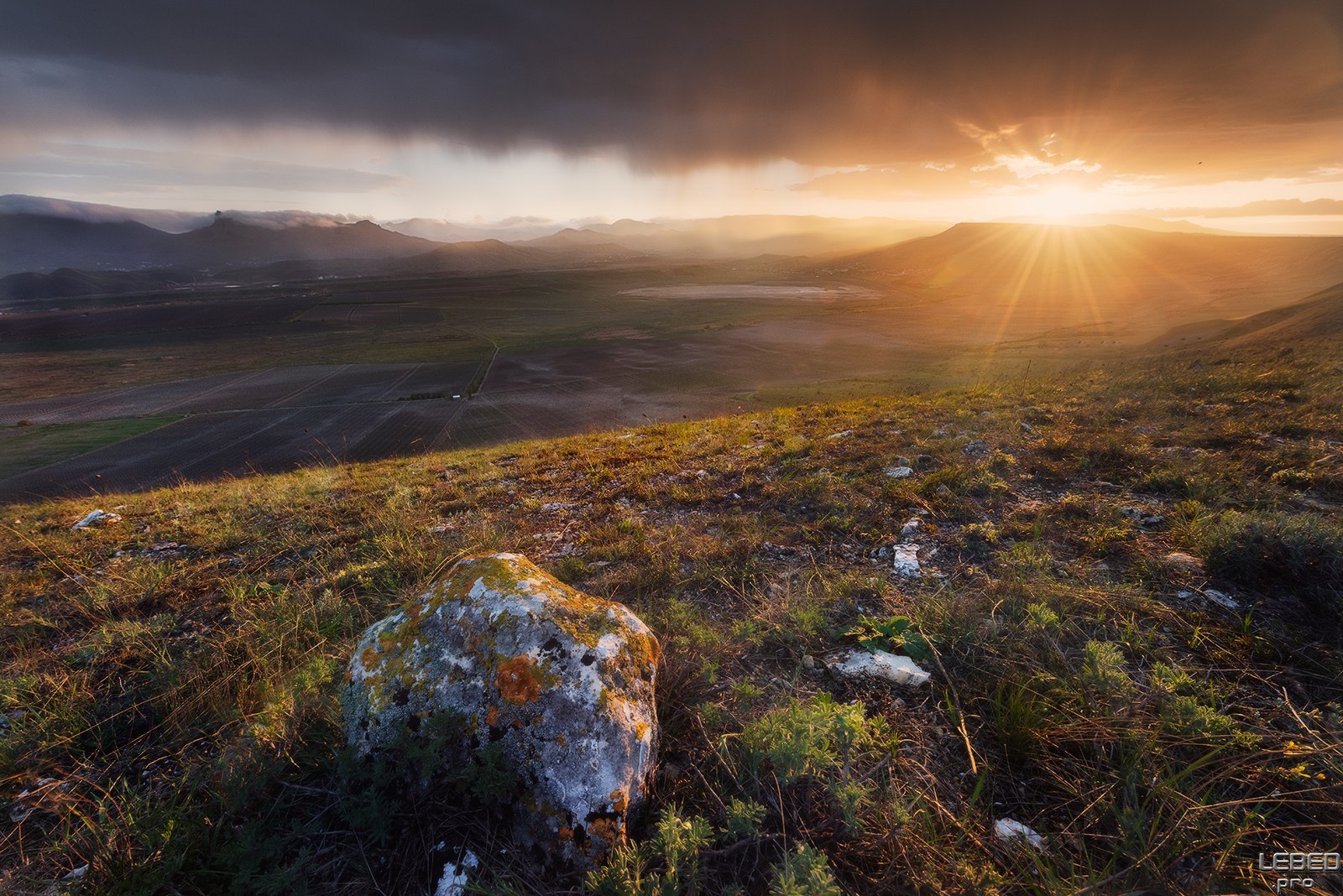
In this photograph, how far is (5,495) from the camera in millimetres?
22641

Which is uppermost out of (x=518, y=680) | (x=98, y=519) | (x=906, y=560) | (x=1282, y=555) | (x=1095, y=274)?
(x=1095, y=274)

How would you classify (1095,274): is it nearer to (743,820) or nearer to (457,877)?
(743,820)

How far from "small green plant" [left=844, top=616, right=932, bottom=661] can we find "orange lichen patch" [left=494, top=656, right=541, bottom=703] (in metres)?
2.19

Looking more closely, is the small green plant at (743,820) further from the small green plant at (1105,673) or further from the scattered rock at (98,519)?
the scattered rock at (98,519)

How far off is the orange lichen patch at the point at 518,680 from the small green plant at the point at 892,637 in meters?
2.19

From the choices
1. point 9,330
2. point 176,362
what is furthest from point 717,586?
point 9,330

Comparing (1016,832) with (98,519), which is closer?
(1016,832)

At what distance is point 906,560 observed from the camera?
15.5 ft

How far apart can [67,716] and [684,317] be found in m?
89.1

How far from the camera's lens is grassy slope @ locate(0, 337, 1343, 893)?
6.91 feet

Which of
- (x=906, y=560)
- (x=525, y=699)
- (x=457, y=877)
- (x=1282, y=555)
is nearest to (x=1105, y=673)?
(x=906, y=560)

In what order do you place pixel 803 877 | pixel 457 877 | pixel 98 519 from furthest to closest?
pixel 98 519, pixel 457 877, pixel 803 877

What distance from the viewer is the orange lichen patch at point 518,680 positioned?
7.89ft

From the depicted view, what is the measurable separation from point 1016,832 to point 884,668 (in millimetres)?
1033
